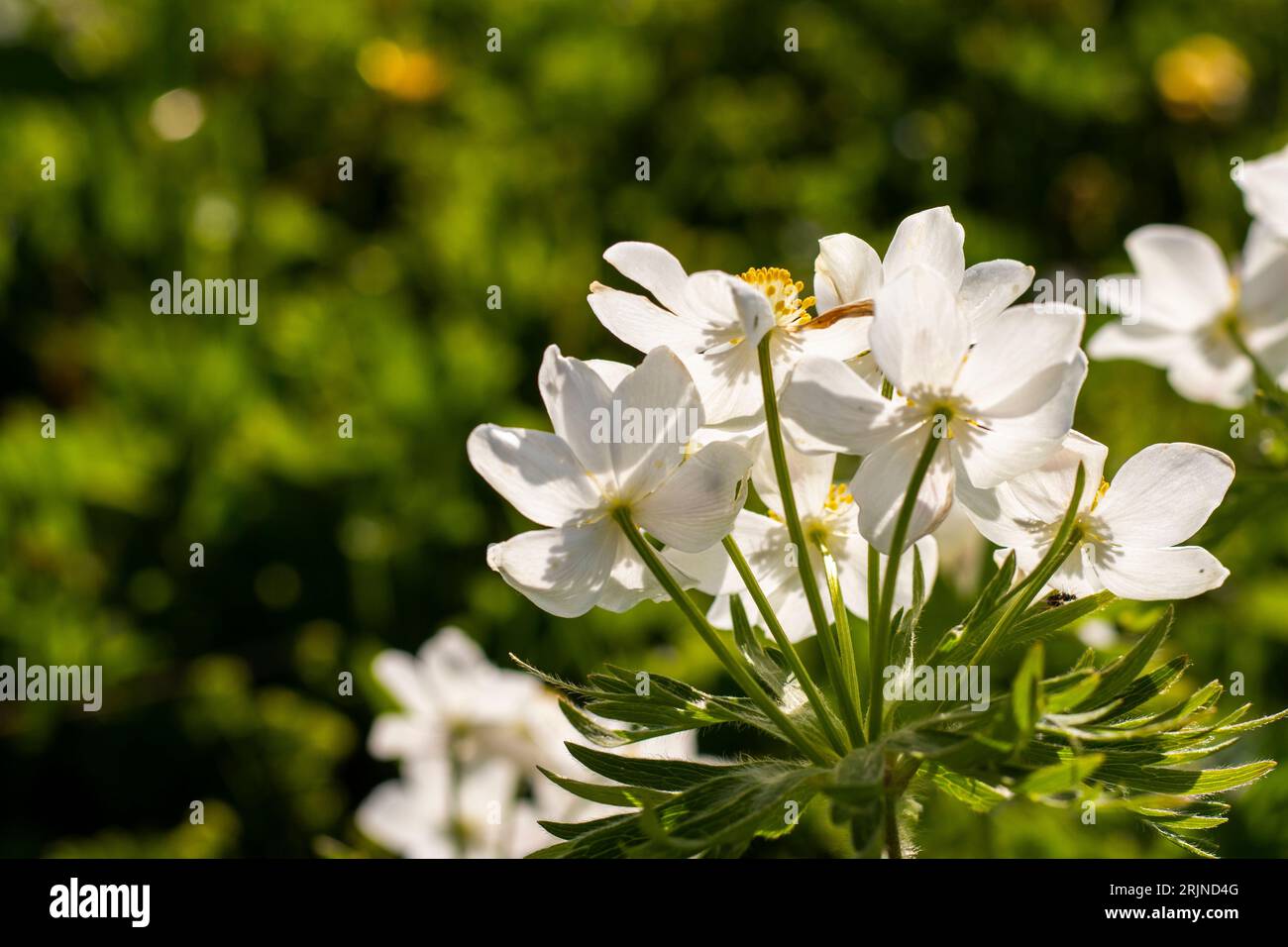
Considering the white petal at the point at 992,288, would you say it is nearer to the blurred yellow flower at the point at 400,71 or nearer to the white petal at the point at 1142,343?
the white petal at the point at 1142,343

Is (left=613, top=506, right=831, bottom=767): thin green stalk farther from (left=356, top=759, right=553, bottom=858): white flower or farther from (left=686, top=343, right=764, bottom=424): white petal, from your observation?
(left=356, top=759, right=553, bottom=858): white flower

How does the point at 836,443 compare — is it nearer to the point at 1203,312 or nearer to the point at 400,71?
the point at 1203,312

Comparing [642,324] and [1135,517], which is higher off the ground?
[642,324]

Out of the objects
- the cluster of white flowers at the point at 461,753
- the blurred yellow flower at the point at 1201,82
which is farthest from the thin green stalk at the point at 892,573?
the blurred yellow flower at the point at 1201,82

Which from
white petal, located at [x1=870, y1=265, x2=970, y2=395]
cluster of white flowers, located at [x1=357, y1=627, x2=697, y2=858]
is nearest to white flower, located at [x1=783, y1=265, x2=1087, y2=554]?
white petal, located at [x1=870, y1=265, x2=970, y2=395]

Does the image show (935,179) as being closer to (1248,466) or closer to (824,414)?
(1248,466)

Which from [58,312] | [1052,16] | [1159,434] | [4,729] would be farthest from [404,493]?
[1052,16]

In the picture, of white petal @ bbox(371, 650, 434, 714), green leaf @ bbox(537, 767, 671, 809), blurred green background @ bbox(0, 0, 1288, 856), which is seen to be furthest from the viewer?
blurred green background @ bbox(0, 0, 1288, 856)

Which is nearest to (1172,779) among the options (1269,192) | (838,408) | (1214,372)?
(838,408)
